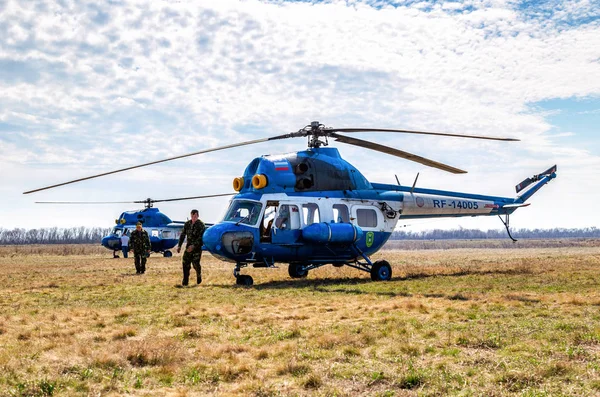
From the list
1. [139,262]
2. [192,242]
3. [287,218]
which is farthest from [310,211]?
[139,262]

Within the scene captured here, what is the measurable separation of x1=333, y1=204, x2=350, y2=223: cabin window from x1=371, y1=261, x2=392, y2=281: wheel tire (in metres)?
1.75

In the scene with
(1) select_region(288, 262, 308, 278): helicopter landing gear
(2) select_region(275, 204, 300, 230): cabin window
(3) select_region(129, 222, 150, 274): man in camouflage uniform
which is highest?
(2) select_region(275, 204, 300, 230): cabin window

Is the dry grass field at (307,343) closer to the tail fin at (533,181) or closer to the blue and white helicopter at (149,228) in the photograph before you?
the tail fin at (533,181)

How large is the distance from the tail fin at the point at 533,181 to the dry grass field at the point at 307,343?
34.9 feet

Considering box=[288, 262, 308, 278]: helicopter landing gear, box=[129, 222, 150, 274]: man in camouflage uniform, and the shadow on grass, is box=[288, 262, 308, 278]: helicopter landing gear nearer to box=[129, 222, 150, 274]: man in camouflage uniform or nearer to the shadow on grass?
the shadow on grass

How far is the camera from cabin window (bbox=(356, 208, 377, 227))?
18.7m

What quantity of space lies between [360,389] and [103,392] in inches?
99.6

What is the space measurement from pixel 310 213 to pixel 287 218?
885mm

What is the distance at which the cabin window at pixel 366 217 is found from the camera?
18719mm

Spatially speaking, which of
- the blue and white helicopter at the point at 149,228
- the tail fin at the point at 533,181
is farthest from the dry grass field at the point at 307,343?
the blue and white helicopter at the point at 149,228

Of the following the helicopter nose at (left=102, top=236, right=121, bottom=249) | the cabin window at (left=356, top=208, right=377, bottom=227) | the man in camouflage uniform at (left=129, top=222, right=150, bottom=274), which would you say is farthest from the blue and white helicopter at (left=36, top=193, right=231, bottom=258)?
the cabin window at (left=356, top=208, right=377, bottom=227)

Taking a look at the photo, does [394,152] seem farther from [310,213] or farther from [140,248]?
[140,248]

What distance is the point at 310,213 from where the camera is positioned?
57.5ft

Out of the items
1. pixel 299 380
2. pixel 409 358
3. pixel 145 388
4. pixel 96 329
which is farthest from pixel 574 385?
pixel 96 329
